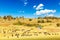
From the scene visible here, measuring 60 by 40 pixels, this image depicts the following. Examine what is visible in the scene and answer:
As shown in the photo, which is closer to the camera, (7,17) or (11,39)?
(11,39)

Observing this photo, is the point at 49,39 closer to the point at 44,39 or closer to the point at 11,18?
the point at 44,39

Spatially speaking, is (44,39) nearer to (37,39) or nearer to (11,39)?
(37,39)

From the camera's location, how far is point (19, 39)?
25266 mm

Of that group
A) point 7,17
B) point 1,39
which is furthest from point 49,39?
point 7,17

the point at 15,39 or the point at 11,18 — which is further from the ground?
the point at 11,18

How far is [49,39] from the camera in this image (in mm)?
25531

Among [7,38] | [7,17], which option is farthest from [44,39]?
[7,17]

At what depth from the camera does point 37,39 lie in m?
25.5

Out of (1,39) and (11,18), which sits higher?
(11,18)

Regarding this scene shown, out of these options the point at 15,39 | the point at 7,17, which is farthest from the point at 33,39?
the point at 7,17

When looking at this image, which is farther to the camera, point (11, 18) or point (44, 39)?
point (11, 18)

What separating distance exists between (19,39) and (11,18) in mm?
34046

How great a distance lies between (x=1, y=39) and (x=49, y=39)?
610cm

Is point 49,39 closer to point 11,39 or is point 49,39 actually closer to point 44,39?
point 44,39
